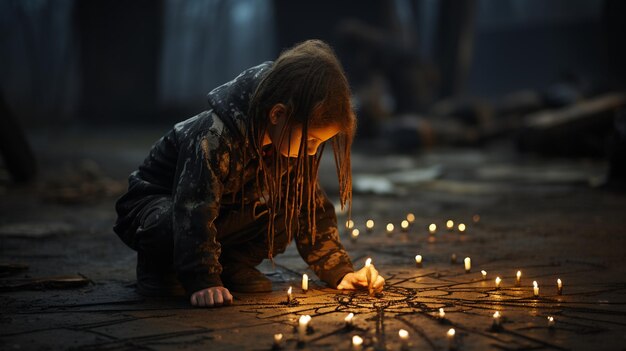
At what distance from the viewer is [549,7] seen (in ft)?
92.5

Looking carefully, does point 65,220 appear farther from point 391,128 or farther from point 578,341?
point 391,128

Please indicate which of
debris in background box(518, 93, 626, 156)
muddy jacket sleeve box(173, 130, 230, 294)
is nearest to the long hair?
muddy jacket sleeve box(173, 130, 230, 294)

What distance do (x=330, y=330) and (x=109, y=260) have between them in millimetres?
2079

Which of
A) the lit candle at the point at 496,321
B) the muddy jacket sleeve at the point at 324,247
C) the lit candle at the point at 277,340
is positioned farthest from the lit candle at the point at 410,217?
the lit candle at the point at 277,340

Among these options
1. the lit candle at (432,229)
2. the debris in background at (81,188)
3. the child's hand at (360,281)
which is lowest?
the child's hand at (360,281)

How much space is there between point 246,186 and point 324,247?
0.47m

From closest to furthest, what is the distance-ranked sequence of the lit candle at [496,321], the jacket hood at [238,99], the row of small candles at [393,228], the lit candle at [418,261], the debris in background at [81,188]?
the lit candle at [496,321], the jacket hood at [238,99], the lit candle at [418,261], the row of small candles at [393,228], the debris in background at [81,188]

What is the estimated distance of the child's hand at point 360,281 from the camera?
358 centimetres

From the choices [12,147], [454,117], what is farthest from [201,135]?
[454,117]

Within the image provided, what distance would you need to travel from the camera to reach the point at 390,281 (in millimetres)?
3906

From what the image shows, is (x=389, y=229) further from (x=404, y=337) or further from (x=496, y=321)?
(x=404, y=337)

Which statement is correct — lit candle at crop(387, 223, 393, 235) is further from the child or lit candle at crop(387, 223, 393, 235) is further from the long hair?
the long hair

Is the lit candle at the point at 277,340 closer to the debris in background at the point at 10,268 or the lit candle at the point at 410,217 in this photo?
the debris in background at the point at 10,268

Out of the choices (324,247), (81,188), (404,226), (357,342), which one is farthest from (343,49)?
(357,342)
